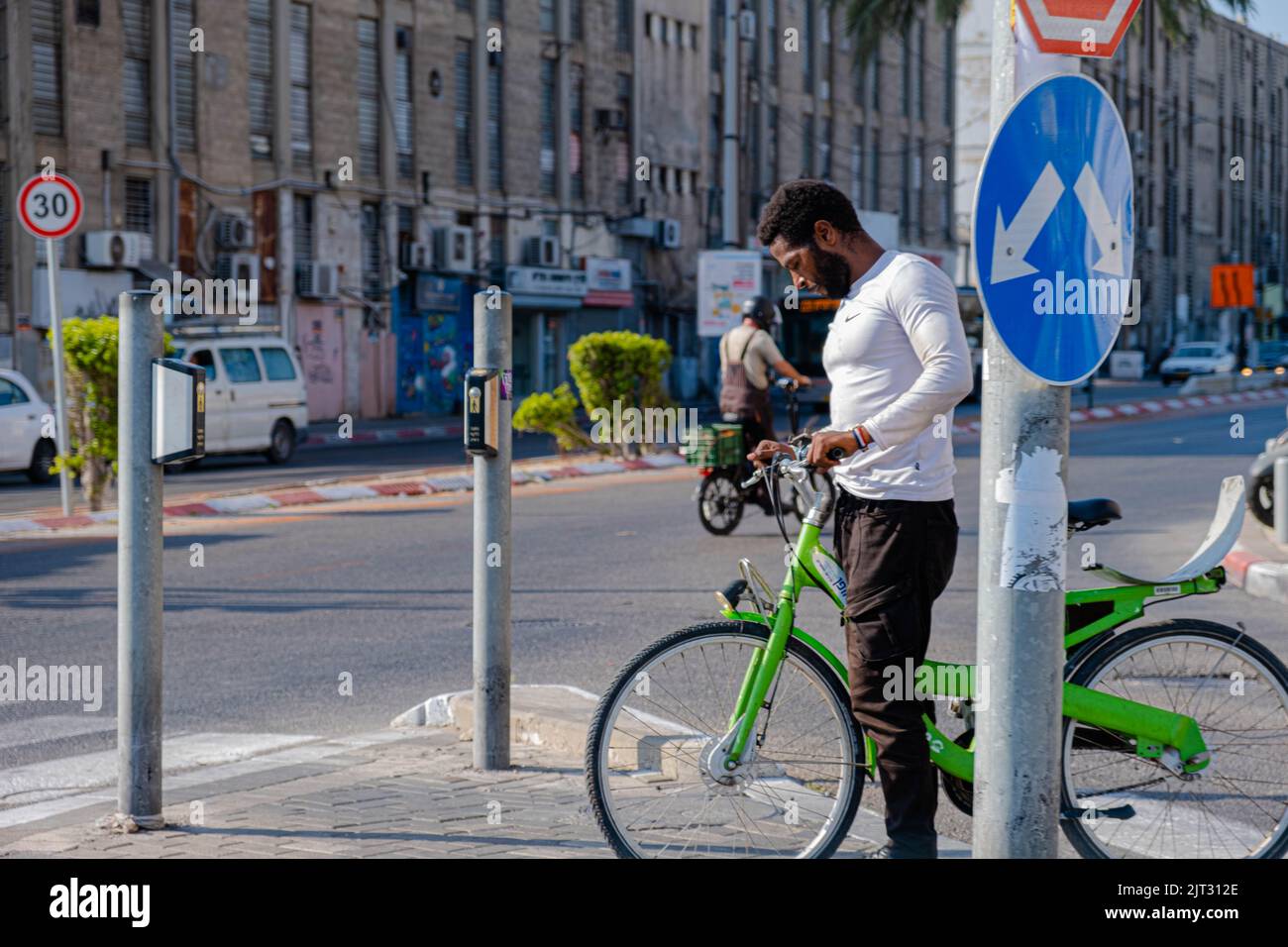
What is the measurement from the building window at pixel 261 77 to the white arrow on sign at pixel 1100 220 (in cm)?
3481

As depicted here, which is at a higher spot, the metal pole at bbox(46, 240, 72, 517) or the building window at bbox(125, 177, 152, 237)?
the building window at bbox(125, 177, 152, 237)

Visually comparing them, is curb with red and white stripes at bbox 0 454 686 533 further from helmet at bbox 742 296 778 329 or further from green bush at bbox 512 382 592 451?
helmet at bbox 742 296 778 329

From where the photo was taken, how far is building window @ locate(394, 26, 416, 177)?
41.4 meters

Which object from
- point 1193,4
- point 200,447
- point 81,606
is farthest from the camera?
point 1193,4

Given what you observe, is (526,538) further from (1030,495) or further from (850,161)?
(850,161)

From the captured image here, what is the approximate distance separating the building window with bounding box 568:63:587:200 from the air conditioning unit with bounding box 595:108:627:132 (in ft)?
1.30

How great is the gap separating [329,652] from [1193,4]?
2282 centimetres

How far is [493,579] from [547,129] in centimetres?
4093

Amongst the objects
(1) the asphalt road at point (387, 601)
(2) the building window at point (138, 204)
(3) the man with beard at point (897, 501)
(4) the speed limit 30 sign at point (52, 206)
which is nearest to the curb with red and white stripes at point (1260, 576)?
(1) the asphalt road at point (387, 601)

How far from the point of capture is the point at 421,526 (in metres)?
16.1

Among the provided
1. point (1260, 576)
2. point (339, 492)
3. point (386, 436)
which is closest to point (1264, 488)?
point (1260, 576)

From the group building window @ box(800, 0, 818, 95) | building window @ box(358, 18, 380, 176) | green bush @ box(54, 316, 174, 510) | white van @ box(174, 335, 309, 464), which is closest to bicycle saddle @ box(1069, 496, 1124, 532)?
green bush @ box(54, 316, 174, 510)

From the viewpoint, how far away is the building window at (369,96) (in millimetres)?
40562

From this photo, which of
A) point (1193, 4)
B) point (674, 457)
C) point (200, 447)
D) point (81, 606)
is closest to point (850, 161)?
point (1193, 4)
